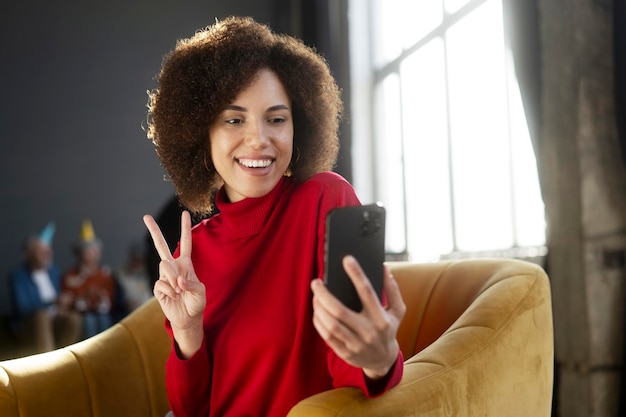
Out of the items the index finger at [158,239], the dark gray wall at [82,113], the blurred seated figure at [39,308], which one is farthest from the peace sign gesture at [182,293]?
the dark gray wall at [82,113]

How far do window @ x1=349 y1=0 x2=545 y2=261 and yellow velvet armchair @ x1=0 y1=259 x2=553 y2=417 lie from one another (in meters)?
1.30

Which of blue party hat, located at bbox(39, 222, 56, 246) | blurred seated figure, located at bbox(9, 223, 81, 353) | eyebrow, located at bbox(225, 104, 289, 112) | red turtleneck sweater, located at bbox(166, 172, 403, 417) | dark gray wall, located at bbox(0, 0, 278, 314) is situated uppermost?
dark gray wall, located at bbox(0, 0, 278, 314)

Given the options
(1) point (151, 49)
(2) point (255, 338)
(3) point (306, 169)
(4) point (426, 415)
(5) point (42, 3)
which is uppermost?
(5) point (42, 3)

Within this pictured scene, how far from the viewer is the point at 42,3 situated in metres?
7.22

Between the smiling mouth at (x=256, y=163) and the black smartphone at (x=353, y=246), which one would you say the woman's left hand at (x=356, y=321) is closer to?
the black smartphone at (x=353, y=246)

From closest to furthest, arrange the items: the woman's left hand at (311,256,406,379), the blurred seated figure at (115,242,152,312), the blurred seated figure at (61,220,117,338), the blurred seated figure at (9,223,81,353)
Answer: the woman's left hand at (311,256,406,379)
the blurred seated figure at (9,223,81,353)
the blurred seated figure at (61,220,117,338)
the blurred seated figure at (115,242,152,312)

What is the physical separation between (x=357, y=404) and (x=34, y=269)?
5.66 meters

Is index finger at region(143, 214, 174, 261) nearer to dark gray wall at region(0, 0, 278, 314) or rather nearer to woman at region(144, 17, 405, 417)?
woman at region(144, 17, 405, 417)

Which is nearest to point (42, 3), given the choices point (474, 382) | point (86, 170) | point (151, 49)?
point (151, 49)

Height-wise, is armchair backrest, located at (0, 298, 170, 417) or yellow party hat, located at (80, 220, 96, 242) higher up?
yellow party hat, located at (80, 220, 96, 242)

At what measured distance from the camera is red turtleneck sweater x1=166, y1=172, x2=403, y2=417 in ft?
3.67

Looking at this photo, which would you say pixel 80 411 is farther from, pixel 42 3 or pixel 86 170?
pixel 42 3

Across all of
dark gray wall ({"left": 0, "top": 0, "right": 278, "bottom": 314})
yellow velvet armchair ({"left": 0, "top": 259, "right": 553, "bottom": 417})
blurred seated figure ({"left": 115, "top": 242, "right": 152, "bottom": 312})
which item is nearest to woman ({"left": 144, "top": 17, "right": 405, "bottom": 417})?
yellow velvet armchair ({"left": 0, "top": 259, "right": 553, "bottom": 417})

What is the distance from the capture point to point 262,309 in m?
1.17
